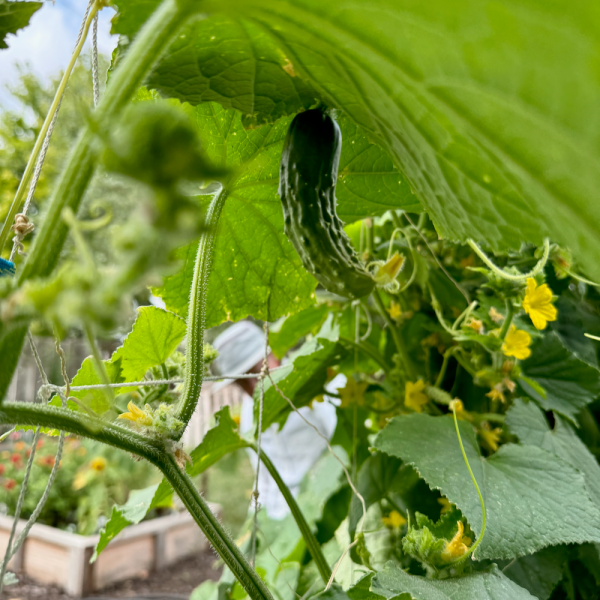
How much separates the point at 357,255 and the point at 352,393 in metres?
0.40

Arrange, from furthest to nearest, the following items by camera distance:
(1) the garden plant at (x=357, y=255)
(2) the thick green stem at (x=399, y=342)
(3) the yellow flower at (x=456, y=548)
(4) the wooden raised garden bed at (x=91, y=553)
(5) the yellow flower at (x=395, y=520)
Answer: (4) the wooden raised garden bed at (x=91, y=553) → (2) the thick green stem at (x=399, y=342) → (5) the yellow flower at (x=395, y=520) → (3) the yellow flower at (x=456, y=548) → (1) the garden plant at (x=357, y=255)

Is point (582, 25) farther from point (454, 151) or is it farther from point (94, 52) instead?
point (94, 52)

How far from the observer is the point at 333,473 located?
1154 mm

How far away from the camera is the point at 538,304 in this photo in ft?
2.48

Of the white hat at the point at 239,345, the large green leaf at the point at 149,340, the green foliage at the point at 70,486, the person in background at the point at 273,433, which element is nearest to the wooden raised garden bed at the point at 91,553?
the green foliage at the point at 70,486

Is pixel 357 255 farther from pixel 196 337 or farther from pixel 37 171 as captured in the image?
pixel 37 171

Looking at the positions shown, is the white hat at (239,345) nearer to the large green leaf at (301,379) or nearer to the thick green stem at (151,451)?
the large green leaf at (301,379)

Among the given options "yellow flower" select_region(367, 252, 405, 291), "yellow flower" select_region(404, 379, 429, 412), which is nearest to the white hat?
"yellow flower" select_region(404, 379, 429, 412)

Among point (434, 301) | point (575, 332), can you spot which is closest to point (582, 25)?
point (434, 301)

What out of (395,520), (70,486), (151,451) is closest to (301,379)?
(395,520)

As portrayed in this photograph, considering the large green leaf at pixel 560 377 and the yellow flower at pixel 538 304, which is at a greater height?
the yellow flower at pixel 538 304

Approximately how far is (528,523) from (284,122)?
1.70 ft

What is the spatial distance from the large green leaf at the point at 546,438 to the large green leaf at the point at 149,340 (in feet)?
1.61

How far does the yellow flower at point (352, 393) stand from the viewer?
0.97m
